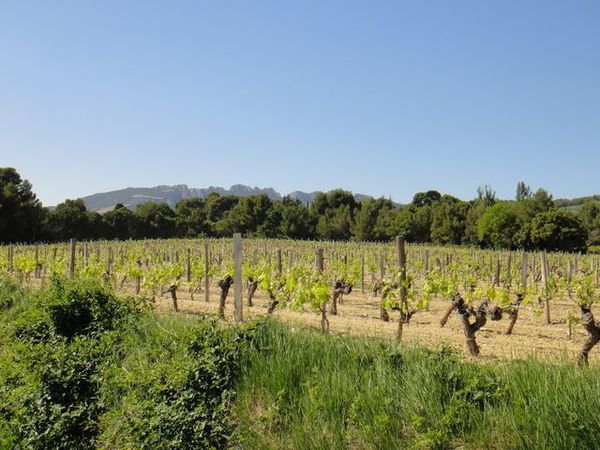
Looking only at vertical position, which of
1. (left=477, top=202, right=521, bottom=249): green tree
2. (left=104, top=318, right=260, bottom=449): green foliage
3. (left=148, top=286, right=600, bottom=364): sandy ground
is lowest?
(left=148, top=286, right=600, bottom=364): sandy ground

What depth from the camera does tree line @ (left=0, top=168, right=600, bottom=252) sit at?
44312 millimetres

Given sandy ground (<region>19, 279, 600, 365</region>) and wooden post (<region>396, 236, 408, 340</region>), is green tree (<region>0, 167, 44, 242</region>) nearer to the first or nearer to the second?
sandy ground (<region>19, 279, 600, 365</region>)

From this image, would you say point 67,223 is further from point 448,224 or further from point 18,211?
point 448,224

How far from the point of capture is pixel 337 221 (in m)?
62.5

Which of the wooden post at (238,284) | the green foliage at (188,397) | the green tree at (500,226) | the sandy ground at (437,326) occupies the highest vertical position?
the green tree at (500,226)

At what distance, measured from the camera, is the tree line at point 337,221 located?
145 ft

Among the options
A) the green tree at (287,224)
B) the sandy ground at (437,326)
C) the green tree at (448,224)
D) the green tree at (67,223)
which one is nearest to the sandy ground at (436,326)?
the sandy ground at (437,326)

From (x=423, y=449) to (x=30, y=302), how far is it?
943cm

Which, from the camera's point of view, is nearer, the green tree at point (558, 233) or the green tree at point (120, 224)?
the green tree at point (558, 233)

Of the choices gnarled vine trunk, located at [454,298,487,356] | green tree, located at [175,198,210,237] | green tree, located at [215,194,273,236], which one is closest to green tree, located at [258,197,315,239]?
green tree, located at [215,194,273,236]

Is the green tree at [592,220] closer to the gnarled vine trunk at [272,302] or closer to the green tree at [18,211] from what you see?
the gnarled vine trunk at [272,302]

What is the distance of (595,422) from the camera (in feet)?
11.6

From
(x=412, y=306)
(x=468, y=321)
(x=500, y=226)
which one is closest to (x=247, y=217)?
(x=500, y=226)

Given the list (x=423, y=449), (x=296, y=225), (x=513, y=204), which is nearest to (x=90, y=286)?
(x=423, y=449)
